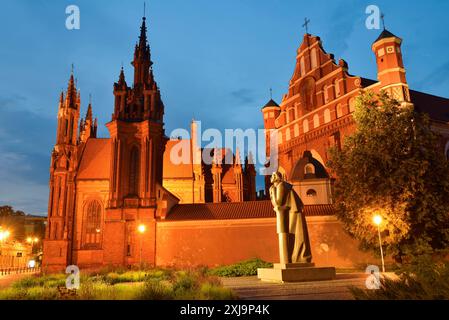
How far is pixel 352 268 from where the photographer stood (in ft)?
86.2

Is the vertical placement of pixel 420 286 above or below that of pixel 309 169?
below

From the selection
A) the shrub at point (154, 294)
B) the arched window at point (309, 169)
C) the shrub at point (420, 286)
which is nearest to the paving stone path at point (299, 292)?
the shrub at point (154, 294)

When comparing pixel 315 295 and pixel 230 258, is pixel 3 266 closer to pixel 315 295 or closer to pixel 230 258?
pixel 230 258

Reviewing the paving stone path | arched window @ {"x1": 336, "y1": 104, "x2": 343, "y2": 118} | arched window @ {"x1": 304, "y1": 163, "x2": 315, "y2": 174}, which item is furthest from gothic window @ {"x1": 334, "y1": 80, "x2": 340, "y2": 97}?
the paving stone path

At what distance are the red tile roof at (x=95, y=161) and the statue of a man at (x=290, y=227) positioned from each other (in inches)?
1183

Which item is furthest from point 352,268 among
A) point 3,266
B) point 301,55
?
point 3,266

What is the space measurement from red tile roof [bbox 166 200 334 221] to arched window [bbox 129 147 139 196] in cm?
422

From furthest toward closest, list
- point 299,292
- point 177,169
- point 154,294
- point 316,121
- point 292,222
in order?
1. point 177,169
2. point 316,121
3. point 292,222
4. point 299,292
5. point 154,294

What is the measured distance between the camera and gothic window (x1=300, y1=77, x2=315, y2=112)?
4044 centimetres

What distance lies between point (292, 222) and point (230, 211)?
14.1 meters

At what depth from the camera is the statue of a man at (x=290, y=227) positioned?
15.4 m

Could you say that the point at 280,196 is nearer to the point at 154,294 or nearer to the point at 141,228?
the point at 154,294

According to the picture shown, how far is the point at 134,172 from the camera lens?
31.9m

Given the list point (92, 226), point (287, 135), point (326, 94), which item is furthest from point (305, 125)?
point (92, 226)
